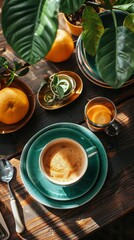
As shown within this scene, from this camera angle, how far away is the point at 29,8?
2.15 feet

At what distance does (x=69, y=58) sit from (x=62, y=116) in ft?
0.65

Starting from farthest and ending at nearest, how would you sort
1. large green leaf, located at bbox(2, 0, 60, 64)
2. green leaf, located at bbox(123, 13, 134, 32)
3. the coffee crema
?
the coffee crema → green leaf, located at bbox(123, 13, 134, 32) → large green leaf, located at bbox(2, 0, 60, 64)

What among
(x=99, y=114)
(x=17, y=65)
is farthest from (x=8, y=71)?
(x=99, y=114)

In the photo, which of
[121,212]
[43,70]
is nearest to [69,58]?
[43,70]

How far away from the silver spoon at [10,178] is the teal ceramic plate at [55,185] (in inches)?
2.4

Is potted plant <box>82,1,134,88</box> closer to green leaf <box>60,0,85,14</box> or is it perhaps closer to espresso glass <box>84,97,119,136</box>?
green leaf <box>60,0,85,14</box>

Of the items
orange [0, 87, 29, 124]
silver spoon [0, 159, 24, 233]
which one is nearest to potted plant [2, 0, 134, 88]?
orange [0, 87, 29, 124]

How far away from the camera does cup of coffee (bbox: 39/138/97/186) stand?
0.90 m

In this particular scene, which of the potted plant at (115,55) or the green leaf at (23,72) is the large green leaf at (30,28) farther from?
the green leaf at (23,72)

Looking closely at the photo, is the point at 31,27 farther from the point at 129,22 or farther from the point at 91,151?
the point at 91,151

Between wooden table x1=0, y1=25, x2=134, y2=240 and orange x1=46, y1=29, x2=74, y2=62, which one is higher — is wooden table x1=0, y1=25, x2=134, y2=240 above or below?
below

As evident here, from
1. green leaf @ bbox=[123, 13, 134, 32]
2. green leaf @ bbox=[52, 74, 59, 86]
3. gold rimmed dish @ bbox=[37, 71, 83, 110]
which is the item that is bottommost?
gold rimmed dish @ bbox=[37, 71, 83, 110]

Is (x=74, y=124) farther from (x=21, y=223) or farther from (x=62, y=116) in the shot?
(x=21, y=223)

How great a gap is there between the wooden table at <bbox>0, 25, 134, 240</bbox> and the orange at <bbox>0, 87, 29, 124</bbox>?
6 centimetres
